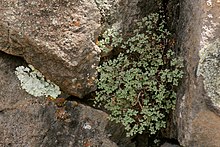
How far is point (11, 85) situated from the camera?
2271 millimetres

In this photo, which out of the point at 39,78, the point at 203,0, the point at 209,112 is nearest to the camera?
the point at 209,112

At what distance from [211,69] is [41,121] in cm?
103

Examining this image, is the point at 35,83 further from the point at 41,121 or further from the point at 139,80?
the point at 139,80

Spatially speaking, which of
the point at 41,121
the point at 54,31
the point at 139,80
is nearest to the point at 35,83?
the point at 41,121

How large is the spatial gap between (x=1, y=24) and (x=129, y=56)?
778 mm

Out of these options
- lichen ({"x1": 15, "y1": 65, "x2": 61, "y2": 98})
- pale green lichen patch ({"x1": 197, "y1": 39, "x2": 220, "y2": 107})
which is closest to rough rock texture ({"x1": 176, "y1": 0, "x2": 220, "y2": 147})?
pale green lichen patch ({"x1": 197, "y1": 39, "x2": 220, "y2": 107})

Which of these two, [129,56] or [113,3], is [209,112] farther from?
[113,3]

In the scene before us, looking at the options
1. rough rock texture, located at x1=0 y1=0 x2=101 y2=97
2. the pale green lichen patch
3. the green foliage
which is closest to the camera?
the pale green lichen patch

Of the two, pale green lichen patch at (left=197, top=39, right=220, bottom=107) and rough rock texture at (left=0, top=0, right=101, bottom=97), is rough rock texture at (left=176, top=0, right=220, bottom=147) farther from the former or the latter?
rough rock texture at (left=0, top=0, right=101, bottom=97)

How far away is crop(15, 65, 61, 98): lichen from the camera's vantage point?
2.26 m

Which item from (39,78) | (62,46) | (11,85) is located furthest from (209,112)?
(11,85)

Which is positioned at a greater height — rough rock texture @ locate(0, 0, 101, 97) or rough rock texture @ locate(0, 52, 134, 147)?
rough rock texture @ locate(0, 0, 101, 97)

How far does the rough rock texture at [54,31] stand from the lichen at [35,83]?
11cm

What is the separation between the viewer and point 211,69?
1850 mm
